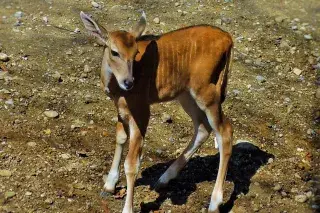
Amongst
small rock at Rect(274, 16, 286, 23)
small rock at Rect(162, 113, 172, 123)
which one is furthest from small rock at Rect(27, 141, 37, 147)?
small rock at Rect(274, 16, 286, 23)

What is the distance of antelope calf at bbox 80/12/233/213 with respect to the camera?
5.70 metres

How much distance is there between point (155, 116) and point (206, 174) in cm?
113

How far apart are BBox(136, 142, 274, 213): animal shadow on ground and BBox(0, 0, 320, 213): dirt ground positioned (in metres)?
0.01

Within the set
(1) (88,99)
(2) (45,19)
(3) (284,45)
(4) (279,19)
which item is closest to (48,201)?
(1) (88,99)

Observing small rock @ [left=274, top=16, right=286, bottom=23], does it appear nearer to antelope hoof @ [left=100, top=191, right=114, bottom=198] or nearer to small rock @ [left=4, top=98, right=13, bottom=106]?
small rock @ [left=4, top=98, right=13, bottom=106]

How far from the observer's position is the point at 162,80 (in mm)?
6090

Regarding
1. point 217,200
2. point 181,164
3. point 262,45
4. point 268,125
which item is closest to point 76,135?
point 181,164

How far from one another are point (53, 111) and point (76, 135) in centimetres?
49

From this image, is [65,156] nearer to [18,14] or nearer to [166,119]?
[166,119]

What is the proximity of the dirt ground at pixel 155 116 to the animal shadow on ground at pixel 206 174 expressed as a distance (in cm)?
1

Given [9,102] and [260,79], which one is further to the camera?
[260,79]

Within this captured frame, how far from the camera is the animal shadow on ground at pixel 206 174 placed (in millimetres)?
6609

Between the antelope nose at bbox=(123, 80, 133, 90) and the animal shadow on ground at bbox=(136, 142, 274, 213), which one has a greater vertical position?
the antelope nose at bbox=(123, 80, 133, 90)

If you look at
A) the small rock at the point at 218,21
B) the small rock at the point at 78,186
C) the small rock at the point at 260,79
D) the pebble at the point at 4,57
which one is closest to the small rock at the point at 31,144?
the small rock at the point at 78,186
